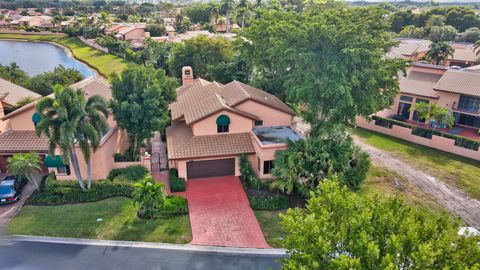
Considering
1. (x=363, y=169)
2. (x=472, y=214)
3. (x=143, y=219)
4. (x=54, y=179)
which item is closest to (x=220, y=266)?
(x=143, y=219)

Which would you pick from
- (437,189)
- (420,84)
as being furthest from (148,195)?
(420,84)

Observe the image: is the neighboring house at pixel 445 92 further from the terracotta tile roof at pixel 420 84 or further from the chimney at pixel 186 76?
the chimney at pixel 186 76

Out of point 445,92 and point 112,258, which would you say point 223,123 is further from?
→ point 445,92

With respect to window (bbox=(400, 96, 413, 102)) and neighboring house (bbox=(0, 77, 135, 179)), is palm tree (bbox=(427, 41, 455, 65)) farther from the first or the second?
neighboring house (bbox=(0, 77, 135, 179))

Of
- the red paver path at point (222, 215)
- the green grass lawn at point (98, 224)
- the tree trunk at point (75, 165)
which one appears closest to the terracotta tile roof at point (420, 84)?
the red paver path at point (222, 215)

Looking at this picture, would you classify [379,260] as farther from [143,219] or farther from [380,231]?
[143,219]
